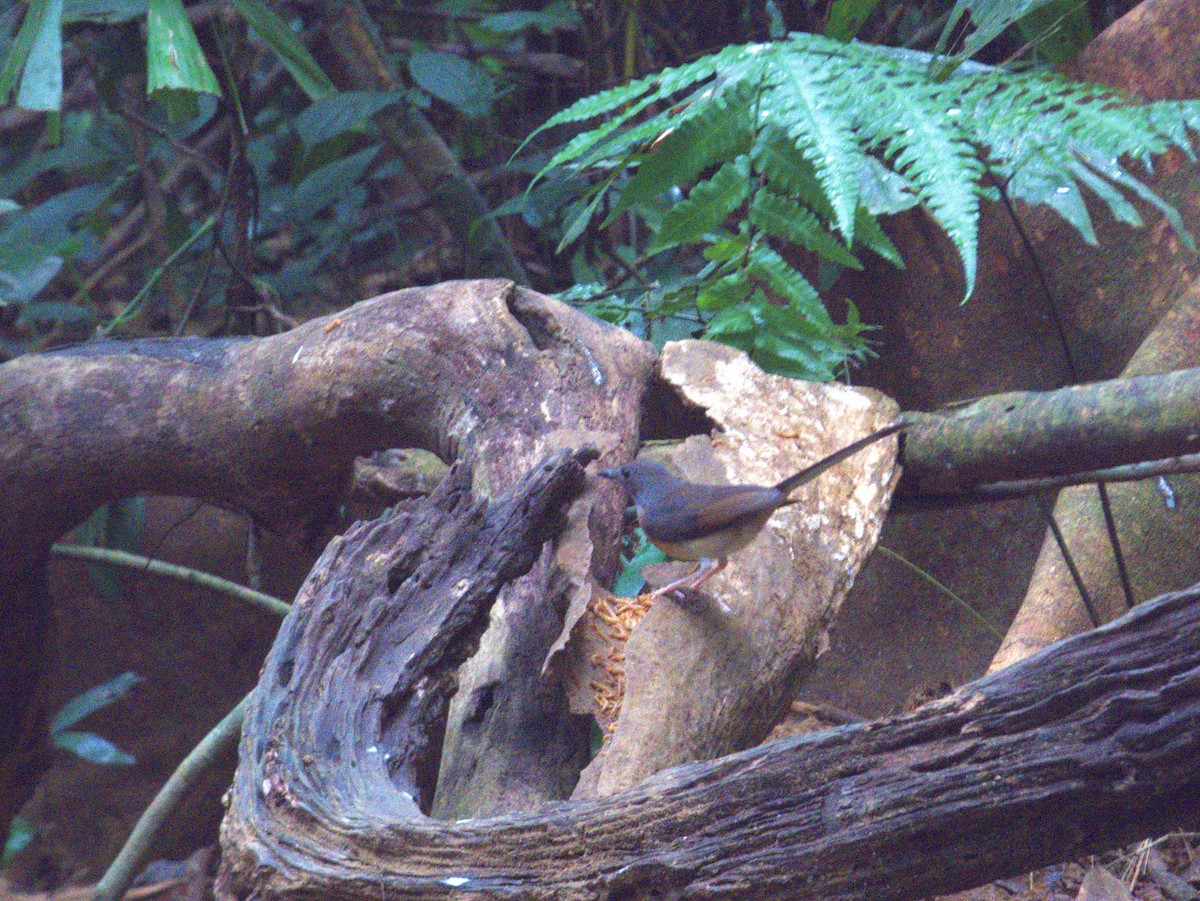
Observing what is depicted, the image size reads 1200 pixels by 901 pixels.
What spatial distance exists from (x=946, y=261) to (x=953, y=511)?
78 centimetres

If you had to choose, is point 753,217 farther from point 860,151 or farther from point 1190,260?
point 1190,260

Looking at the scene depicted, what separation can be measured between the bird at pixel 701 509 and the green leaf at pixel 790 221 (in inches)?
22.3

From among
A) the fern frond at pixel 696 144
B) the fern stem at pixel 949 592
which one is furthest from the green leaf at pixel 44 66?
the fern stem at pixel 949 592

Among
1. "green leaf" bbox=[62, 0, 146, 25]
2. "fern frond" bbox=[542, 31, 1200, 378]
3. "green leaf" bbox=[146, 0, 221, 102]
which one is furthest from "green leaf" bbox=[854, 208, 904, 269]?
"green leaf" bbox=[62, 0, 146, 25]

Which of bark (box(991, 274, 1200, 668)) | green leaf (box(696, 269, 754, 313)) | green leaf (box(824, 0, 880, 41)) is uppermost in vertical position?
green leaf (box(824, 0, 880, 41))

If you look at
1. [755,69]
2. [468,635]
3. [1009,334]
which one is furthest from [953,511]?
[468,635]

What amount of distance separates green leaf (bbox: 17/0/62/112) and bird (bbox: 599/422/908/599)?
2.19 metres

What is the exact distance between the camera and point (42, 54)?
11.3 feet

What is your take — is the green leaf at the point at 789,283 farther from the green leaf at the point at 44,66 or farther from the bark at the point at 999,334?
the green leaf at the point at 44,66

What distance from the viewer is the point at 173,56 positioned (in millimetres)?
3422

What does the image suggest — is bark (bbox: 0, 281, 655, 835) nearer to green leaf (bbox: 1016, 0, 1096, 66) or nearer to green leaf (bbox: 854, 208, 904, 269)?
green leaf (bbox: 854, 208, 904, 269)

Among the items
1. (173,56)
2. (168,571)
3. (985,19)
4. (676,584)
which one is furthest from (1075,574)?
(168,571)

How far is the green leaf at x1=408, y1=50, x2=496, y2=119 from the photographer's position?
4656 mm

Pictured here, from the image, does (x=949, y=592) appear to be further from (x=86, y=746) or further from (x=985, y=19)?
(x=86, y=746)
